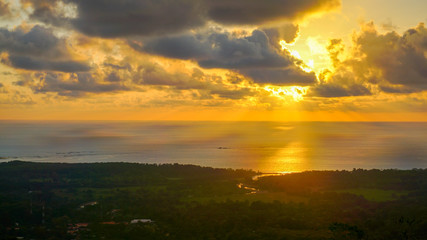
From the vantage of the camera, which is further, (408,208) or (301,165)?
(301,165)

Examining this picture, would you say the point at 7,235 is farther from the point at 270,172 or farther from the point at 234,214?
the point at 270,172

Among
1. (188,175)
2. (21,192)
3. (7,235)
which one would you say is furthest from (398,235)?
(21,192)

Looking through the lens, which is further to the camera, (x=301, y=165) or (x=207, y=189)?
(x=301, y=165)

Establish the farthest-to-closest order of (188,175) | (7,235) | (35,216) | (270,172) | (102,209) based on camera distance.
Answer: (270,172) < (188,175) < (102,209) < (35,216) < (7,235)

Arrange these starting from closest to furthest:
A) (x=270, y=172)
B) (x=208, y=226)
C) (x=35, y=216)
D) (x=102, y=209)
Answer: (x=208, y=226)
(x=35, y=216)
(x=102, y=209)
(x=270, y=172)

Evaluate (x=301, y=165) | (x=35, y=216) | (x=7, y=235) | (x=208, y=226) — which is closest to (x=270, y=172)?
(x=301, y=165)

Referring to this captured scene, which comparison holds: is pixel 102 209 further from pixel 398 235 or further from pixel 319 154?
pixel 319 154

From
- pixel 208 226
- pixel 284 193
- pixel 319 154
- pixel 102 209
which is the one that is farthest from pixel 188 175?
pixel 319 154

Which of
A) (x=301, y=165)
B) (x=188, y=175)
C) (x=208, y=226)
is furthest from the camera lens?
(x=301, y=165)

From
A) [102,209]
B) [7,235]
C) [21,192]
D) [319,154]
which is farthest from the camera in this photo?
[319,154]
